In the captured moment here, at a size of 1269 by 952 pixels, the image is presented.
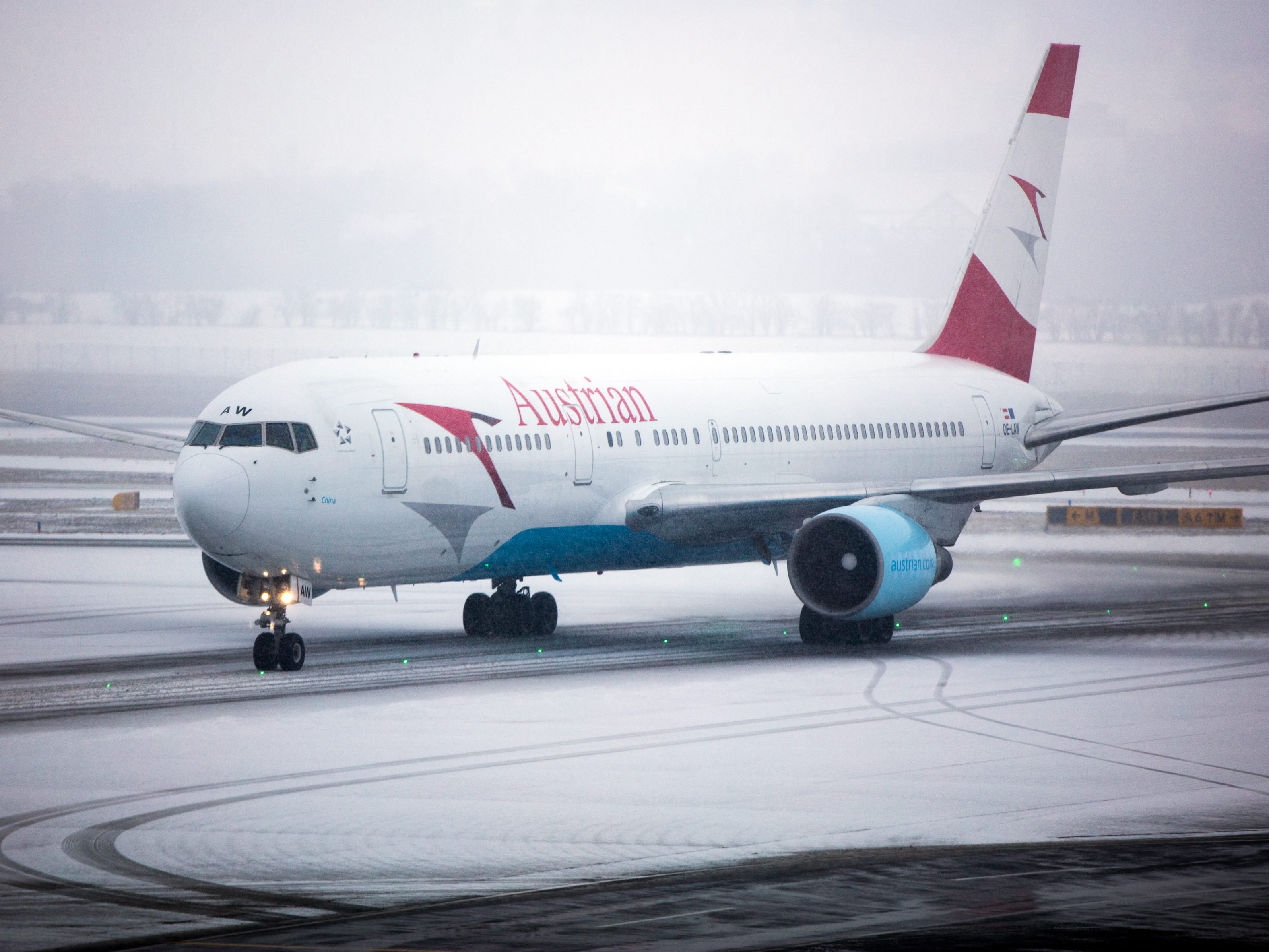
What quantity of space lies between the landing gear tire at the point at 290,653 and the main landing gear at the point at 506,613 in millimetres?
5041

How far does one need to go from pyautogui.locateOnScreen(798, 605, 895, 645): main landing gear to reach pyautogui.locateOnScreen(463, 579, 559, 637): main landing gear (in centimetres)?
418

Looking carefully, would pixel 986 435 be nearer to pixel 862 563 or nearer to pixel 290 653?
pixel 862 563

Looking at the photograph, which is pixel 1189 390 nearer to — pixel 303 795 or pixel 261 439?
pixel 261 439

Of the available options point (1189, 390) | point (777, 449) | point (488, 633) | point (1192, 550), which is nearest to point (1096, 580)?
point (1192, 550)

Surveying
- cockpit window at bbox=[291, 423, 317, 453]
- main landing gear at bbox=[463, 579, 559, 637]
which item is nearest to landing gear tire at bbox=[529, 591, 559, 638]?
main landing gear at bbox=[463, 579, 559, 637]

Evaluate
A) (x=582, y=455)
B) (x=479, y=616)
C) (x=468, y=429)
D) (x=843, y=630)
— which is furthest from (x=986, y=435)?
(x=468, y=429)

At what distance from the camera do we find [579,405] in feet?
93.6

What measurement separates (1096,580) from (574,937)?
27.8 metres

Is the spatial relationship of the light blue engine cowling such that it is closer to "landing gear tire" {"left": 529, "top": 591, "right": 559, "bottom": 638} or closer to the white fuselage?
the white fuselage

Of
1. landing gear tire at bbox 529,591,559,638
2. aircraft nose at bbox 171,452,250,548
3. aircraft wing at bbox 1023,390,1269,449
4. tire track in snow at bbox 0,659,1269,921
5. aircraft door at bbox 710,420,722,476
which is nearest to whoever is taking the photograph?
tire track in snow at bbox 0,659,1269,921

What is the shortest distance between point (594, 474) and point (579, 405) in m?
1.14

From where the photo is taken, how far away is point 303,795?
16.7 m

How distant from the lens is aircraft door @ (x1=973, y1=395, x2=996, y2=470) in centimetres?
3438

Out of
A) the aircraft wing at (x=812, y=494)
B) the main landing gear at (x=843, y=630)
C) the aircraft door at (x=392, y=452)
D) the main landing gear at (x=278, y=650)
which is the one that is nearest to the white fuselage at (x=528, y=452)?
the aircraft door at (x=392, y=452)
